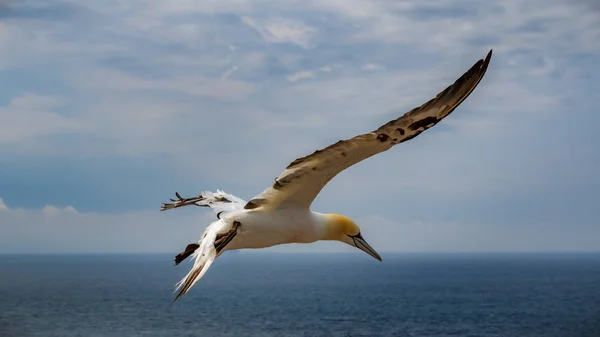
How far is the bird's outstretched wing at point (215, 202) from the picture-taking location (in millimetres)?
12127

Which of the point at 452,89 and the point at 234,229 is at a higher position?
the point at 452,89

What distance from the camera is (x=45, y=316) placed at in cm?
10612

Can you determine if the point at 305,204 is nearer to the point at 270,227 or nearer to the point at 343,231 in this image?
the point at 270,227

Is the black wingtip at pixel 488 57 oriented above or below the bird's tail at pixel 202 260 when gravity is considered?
above

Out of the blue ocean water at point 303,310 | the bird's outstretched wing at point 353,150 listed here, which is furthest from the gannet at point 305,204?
the blue ocean water at point 303,310

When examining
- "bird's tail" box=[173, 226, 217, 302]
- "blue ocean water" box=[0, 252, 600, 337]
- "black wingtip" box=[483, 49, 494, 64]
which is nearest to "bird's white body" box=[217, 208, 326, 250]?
"bird's tail" box=[173, 226, 217, 302]

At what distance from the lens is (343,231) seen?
12062 mm

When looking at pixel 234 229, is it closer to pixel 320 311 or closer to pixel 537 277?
pixel 320 311

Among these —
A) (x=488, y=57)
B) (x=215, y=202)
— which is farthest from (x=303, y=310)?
(x=488, y=57)

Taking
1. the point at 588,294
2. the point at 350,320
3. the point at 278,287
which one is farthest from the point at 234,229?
the point at 278,287

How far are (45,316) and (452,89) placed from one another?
105583 millimetres

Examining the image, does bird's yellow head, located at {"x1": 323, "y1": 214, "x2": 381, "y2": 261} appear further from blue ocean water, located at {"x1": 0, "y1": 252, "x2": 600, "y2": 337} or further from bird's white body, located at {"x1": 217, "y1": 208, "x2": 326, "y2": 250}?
blue ocean water, located at {"x1": 0, "y1": 252, "x2": 600, "y2": 337}

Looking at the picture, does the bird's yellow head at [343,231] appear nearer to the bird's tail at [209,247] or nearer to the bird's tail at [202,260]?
the bird's tail at [209,247]

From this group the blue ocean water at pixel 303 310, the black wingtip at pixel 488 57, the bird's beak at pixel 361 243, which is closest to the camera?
the black wingtip at pixel 488 57
